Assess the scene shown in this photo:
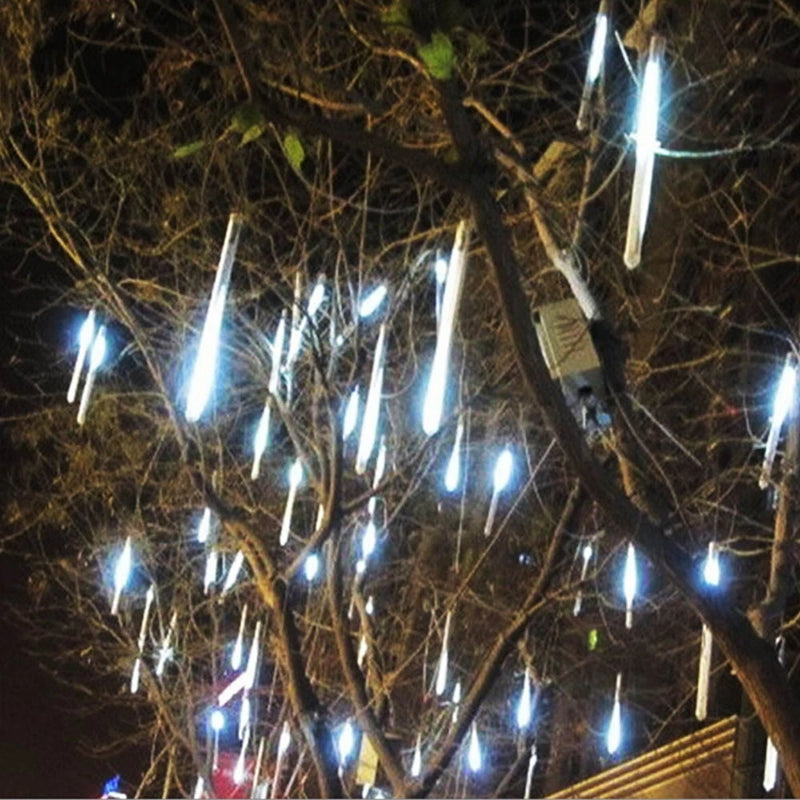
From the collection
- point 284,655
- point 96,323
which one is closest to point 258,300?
point 96,323

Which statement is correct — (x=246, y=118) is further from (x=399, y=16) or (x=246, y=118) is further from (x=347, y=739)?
(x=347, y=739)

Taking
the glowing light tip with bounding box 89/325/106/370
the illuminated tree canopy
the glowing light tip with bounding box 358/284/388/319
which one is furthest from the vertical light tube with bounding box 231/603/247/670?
the glowing light tip with bounding box 358/284/388/319

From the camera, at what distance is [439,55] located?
5.02 m

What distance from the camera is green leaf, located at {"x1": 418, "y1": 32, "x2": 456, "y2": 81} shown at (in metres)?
5.02

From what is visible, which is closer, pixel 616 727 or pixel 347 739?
pixel 347 739

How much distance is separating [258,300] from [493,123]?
325cm

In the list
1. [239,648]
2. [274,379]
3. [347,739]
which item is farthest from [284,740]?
[274,379]

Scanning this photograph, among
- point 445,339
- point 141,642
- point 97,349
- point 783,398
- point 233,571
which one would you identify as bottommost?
point 445,339

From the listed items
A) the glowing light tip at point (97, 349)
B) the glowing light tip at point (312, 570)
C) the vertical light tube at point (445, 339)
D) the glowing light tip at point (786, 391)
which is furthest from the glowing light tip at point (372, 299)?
the glowing light tip at point (786, 391)

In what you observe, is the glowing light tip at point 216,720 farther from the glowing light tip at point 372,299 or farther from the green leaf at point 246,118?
the green leaf at point 246,118

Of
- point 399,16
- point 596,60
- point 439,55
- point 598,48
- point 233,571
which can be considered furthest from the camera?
point 233,571

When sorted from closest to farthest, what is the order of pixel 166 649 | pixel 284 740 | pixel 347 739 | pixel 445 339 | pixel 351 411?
1. pixel 445 339
2. pixel 351 411
3. pixel 284 740
4. pixel 347 739
5. pixel 166 649

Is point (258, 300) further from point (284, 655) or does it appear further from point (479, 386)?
point (284, 655)

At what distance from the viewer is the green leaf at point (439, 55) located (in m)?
5.02
